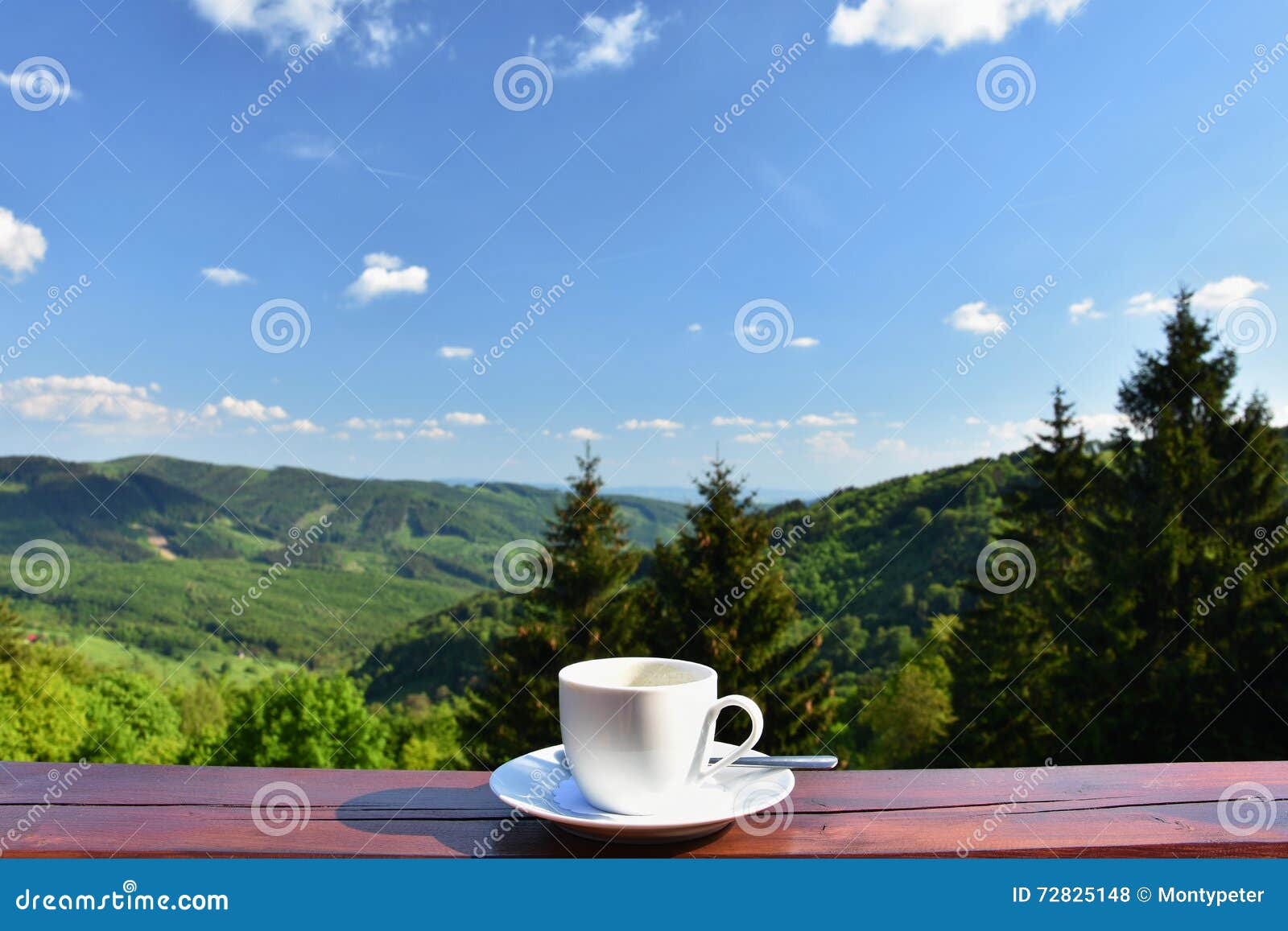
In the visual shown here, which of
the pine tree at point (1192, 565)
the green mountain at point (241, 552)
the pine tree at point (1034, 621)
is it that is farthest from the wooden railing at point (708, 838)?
the green mountain at point (241, 552)

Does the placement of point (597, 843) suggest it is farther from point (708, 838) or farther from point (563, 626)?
point (563, 626)

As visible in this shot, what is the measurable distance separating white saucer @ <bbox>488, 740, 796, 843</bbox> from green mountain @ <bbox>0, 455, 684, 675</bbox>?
3845 cm

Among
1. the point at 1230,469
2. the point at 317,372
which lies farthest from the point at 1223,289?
the point at 317,372

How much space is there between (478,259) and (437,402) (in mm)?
28087

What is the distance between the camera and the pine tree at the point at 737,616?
14133 mm

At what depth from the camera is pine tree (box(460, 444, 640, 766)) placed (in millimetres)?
16031

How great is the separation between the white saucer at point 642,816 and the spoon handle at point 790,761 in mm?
16

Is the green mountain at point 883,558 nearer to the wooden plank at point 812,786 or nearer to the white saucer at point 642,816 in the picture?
the wooden plank at point 812,786

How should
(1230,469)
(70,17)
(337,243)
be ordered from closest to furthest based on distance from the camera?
(1230,469), (70,17), (337,243)

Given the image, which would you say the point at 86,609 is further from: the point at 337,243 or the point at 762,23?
the point at 762,23

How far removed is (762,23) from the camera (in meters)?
13.9

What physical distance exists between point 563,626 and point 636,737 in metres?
16.3

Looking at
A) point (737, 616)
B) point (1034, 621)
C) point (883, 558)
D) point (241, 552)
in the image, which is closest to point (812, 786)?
point (737, 616)

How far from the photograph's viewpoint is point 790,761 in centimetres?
110
